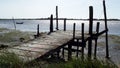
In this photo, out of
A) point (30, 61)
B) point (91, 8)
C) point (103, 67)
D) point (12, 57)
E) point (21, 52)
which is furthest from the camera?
point (91, 8)

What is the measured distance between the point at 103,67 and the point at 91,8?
9228mm

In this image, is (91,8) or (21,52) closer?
(21,52)

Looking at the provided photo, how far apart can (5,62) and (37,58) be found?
333 cm

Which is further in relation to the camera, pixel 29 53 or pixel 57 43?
pixel 57 43

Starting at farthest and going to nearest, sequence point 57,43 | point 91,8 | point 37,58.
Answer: point 91,8 < point 57,43 < point 37,58

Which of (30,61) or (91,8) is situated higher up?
(91,8)

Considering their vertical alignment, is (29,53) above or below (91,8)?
below

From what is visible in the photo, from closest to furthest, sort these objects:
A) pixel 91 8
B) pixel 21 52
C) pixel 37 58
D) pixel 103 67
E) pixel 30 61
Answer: pixel 103 67, pixel 30 61, pixel 37 58, pixel 21 52, pixel 91 8

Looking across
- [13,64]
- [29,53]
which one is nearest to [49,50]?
[29,53]

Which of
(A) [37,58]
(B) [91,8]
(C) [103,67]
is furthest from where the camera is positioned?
(B) [91,8]

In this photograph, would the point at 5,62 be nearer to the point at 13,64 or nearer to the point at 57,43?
the point at 13,64

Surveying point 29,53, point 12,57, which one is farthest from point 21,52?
point 12,57

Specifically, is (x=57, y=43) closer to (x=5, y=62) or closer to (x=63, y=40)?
(x=63, y=40)

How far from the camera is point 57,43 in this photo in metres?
14.8
